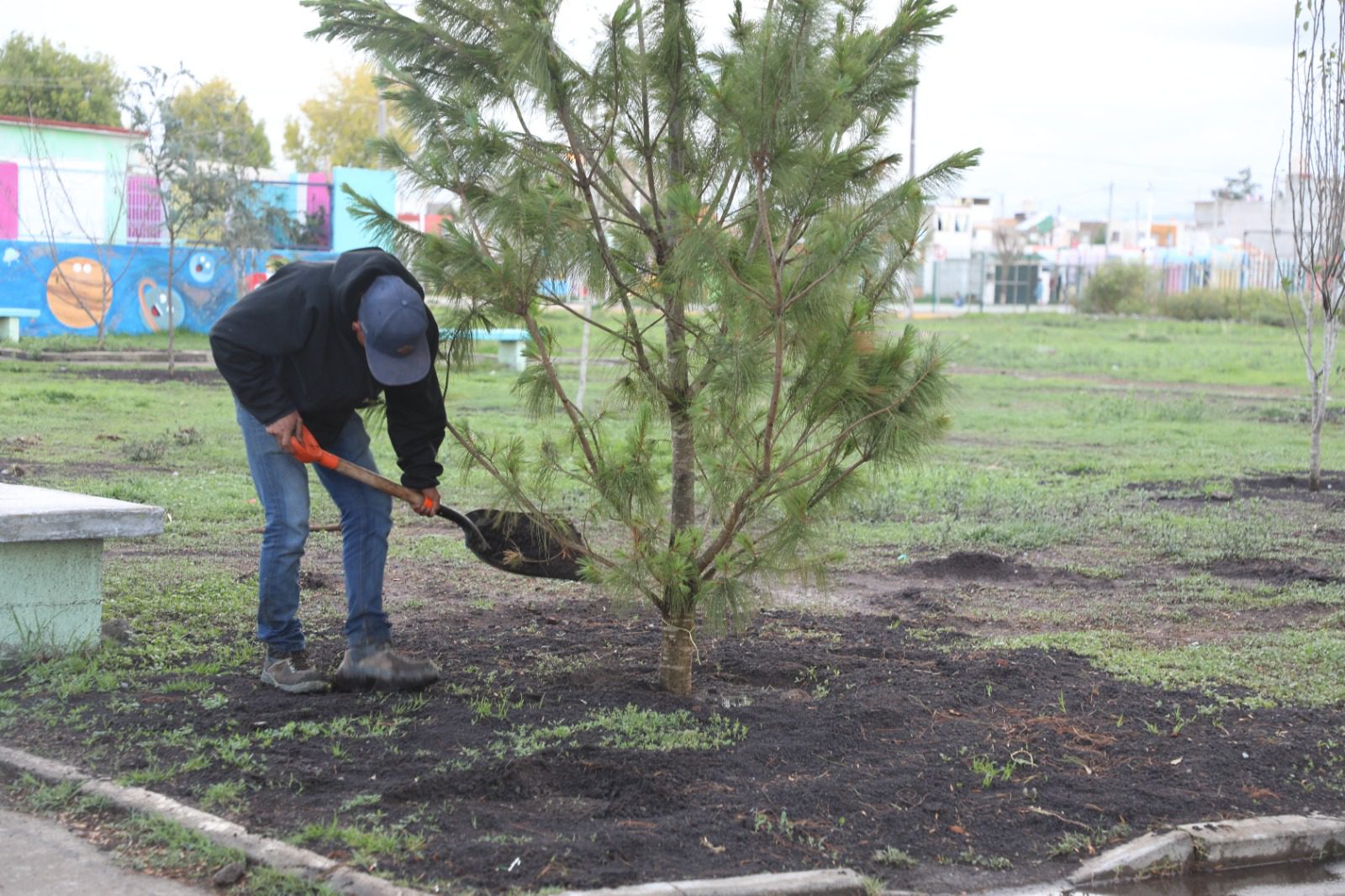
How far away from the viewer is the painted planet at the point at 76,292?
2598 cm

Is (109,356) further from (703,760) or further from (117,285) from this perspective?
(703,760)

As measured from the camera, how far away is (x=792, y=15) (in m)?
3.88

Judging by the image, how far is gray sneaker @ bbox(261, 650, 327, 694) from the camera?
467 cm

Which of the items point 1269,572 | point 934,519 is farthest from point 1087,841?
point 934,519

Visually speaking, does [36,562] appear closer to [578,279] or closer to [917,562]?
[578,279]

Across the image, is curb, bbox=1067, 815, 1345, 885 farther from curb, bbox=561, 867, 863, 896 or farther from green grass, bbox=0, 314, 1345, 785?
green grass, bbox=0, 314, 1345, 785

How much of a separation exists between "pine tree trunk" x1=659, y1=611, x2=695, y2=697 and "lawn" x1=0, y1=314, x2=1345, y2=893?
0.08m

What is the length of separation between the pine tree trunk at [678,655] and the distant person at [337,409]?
86 centimetres

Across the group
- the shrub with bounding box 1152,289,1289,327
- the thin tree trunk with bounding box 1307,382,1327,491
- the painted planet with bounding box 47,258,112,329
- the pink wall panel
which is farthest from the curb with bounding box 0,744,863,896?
the shrub with bounding box 1152,289,1289,327

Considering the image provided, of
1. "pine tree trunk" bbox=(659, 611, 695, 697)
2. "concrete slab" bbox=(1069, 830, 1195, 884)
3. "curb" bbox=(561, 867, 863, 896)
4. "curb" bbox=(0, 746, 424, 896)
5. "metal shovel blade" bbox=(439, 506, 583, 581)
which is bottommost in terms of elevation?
"concrete slab" bbox=(1069, 830, 1195, 884)

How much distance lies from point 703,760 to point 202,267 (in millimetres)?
27180

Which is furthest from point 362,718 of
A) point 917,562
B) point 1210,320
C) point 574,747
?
point 1210,320

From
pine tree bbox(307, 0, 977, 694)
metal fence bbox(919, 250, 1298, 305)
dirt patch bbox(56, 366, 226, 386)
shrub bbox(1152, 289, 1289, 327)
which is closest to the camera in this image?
pine tree bbox(307, 0, 977, 694)

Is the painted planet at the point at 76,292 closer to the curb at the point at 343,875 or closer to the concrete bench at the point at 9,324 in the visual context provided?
the concrete bench at the point at 9,324
